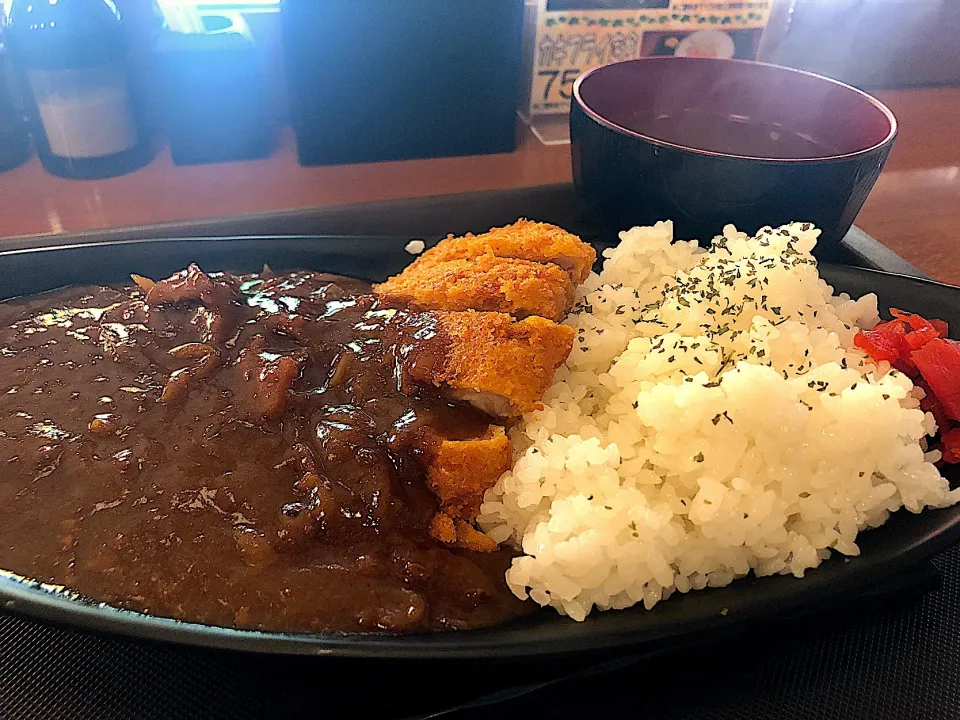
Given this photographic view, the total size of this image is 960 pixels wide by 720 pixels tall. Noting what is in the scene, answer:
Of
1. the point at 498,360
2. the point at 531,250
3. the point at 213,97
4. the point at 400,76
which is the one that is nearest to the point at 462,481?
Answer: the point at 498,360

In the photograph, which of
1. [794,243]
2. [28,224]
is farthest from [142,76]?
[794,243]

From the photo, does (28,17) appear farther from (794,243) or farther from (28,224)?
(794,243)

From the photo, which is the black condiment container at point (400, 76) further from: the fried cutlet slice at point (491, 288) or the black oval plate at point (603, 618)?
the black oval plate at point (603, 618)

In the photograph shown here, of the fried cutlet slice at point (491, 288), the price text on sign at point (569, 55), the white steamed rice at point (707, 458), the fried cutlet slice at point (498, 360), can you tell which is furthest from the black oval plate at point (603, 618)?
the price text on sign at point (569, 55)

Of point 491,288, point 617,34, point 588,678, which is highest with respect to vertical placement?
point 617,34

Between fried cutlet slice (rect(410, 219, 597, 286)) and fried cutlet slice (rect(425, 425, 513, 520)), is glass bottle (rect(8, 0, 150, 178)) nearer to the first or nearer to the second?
fried cutlet slice (rect(410, 219, 597, 286))

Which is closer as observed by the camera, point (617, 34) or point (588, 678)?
point (588, 678)

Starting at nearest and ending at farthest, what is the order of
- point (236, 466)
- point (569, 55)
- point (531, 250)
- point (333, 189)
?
point (236, 466)
point (531, 250)
point (333, 189)
point (569, 55)

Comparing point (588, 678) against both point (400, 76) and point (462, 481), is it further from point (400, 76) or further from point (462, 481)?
point (400, 76)
